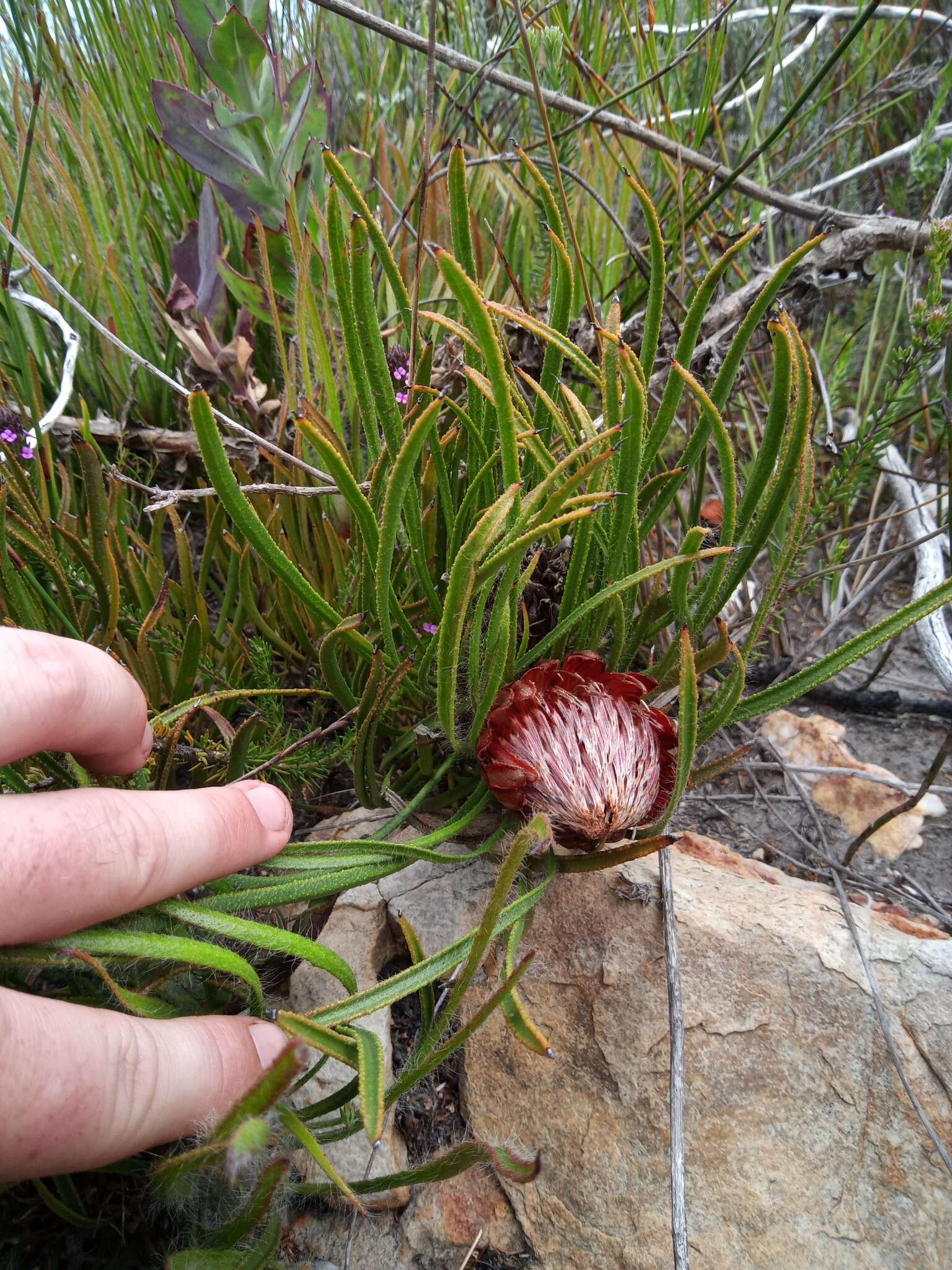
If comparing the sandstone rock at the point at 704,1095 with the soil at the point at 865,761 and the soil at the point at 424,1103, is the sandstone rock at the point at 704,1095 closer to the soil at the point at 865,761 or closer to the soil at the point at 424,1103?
the soil at the point at 424,1103

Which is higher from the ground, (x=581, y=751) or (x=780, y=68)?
(x=780, y=68)

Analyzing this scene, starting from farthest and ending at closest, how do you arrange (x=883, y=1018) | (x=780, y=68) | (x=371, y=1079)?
(x=780, y=68) → (x=883, y=1018) → (x=371, y=1079)

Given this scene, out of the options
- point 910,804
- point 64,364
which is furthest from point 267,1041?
point 64,364

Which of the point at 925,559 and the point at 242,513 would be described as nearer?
the point at 242,513

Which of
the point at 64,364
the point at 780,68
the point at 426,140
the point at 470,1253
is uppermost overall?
the point at 780,68

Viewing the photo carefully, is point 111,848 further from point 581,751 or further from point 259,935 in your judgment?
point 581,751

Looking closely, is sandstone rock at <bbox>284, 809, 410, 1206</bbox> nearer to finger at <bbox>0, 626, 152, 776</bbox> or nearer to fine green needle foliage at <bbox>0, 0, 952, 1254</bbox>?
fine green needle foliage at <bbox>0, 0, 952, 1254</bbox>

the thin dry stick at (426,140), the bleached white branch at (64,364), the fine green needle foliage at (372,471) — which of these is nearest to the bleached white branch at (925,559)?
the fine green needle foliage at (372,471)
